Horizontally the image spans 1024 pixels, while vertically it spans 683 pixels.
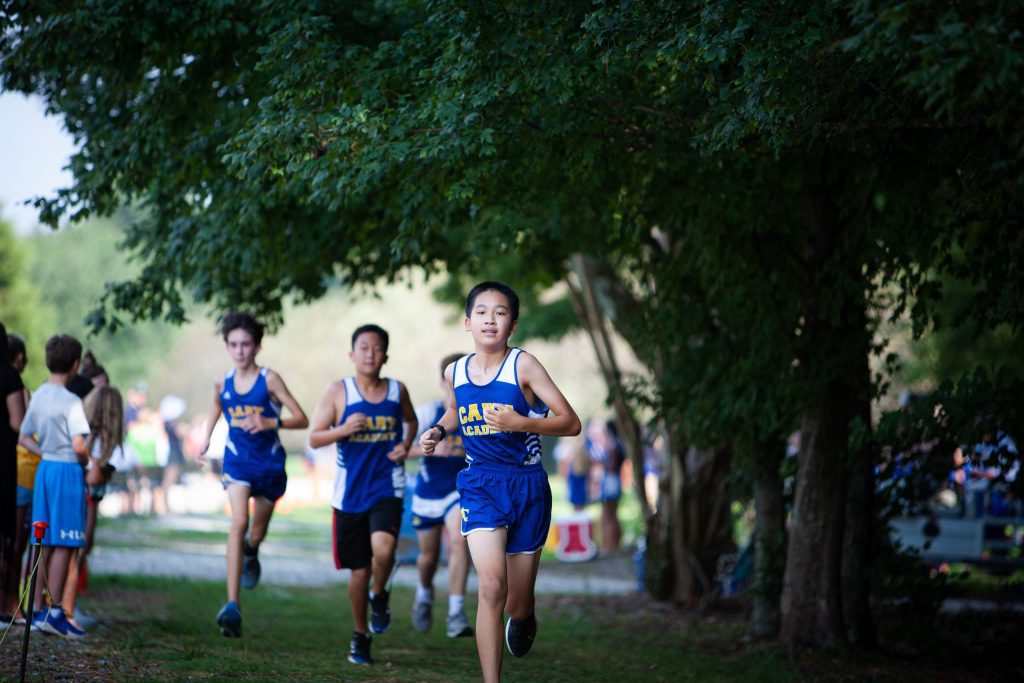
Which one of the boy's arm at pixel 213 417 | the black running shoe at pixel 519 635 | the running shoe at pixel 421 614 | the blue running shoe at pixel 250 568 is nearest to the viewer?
the black running shoe at pixel 519 635

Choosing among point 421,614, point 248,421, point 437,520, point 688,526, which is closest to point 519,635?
point 248,421

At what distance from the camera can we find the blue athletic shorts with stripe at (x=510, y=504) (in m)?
5.99

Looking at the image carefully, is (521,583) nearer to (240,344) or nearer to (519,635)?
(519,635)

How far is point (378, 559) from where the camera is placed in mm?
8008

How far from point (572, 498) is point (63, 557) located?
1659cm

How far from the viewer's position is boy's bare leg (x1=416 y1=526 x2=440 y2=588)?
9.66 meters

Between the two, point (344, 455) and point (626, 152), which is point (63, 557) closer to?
point (344, 455)

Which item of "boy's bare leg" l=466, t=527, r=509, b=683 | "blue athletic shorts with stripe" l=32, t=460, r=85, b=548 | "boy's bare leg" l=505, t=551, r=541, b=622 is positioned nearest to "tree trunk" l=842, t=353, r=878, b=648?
"boy's bare leg" l=505, t=551, r=541, b=622

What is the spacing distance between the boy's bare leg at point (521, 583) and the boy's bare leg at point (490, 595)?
0.15 metres

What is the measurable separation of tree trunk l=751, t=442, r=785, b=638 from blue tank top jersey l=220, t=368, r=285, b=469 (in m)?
4.78

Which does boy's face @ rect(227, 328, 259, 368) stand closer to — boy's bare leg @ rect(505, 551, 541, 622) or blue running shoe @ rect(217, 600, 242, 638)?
blue running shoe @ rect(217, 600, 242, 638)

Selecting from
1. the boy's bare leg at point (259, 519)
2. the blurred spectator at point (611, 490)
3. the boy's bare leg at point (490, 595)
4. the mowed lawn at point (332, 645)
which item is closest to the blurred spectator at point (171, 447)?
the blurred spectator at point (611, 490)

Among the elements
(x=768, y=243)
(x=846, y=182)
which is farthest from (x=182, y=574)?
(x=846, y=182)

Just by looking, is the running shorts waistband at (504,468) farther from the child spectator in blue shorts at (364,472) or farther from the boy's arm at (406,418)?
the boy's arm at (406,418)
